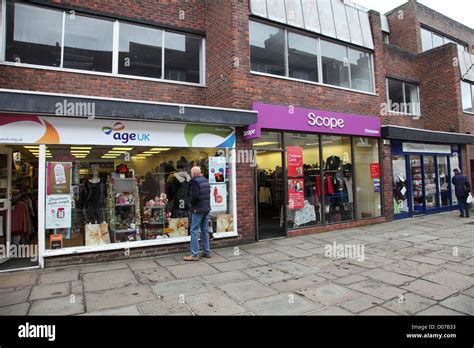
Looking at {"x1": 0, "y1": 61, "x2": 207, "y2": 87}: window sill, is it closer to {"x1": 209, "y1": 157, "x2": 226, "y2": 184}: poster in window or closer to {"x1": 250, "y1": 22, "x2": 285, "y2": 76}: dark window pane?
{"x1": 250, "y1": 22, "x2": 285, "y2": 76}: dark window pane

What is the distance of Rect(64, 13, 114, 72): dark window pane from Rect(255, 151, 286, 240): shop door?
461 cm

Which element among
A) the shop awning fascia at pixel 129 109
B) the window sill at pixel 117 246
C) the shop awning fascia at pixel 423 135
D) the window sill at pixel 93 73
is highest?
the window sill at pixel 93 73

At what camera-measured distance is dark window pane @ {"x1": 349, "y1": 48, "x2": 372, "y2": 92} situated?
Answer: 11.2 meters

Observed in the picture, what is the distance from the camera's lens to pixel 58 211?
6.56 meters

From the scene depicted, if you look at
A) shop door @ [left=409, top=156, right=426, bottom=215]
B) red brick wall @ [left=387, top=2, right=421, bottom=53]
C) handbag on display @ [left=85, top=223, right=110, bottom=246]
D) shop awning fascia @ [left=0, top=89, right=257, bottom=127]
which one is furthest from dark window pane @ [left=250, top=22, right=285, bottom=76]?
red brick wall @ [left=387, top=2, right=421, bottom=53]

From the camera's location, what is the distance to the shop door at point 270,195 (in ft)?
29.9

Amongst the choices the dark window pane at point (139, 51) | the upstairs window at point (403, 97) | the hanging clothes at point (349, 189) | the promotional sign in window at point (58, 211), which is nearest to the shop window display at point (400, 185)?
the hanging clothes at point (349, 189)

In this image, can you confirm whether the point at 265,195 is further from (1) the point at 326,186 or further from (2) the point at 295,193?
(1) the point at 326,186

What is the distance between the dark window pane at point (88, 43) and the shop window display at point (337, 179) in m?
6.48

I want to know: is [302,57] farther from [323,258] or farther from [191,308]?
[191,308]

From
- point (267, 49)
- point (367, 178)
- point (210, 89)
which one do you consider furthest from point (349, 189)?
point (210, 89)

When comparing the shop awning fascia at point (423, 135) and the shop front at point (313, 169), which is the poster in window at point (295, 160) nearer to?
the shop front at point (313, 169)

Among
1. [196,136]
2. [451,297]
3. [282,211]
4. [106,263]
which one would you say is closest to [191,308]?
[106,263]

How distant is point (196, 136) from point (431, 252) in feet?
19.0
